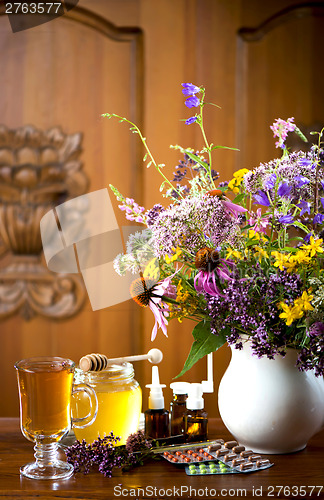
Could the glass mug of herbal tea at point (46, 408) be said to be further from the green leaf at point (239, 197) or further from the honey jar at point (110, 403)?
the green leaf at point (239, 197)

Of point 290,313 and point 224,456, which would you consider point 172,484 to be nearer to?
point 224,456

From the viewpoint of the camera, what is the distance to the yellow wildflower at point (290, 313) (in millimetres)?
807

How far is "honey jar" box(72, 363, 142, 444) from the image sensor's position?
0.93 m

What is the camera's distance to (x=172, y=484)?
0.81 meters

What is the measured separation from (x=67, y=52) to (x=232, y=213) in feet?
4.86

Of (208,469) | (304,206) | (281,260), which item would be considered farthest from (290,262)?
(208,469)

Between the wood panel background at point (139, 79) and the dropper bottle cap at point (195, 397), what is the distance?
1148mm

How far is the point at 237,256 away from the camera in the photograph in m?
0.86

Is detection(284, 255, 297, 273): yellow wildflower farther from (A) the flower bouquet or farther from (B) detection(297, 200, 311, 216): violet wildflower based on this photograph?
(B) detection(297, 200, 311, 216): violet wildflower

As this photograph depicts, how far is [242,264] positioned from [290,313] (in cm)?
13

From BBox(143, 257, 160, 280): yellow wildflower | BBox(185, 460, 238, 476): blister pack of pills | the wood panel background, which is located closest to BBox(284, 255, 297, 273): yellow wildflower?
BBox(143, 257, 160, 280): yellow wildflower

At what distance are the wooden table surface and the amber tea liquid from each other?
71 millimetres

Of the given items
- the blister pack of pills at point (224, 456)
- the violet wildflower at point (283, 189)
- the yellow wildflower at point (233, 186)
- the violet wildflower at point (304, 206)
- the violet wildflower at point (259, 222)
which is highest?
the yellow wildflower at point (233, 186)

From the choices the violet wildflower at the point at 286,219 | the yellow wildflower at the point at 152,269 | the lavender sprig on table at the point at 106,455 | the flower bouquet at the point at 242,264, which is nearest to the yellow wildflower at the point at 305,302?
the flower bouquet at the point at 242,264
